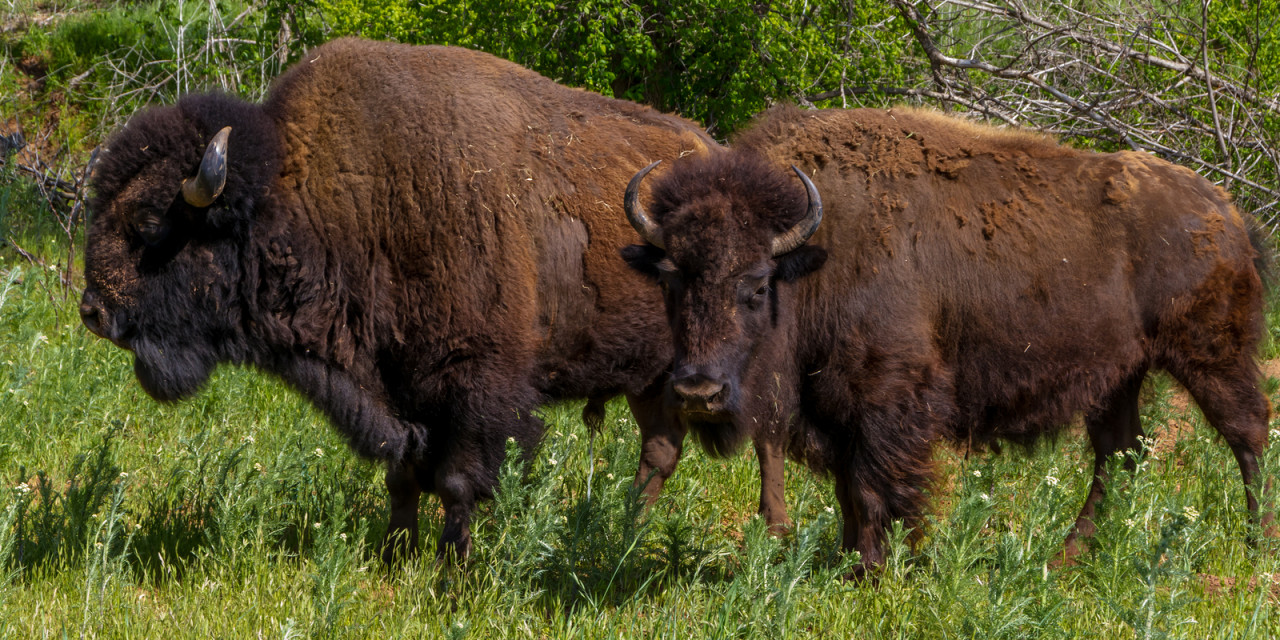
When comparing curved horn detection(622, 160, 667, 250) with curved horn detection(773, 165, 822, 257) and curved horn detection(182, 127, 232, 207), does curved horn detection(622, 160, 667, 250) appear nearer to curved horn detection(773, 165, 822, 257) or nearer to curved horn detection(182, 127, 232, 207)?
curved horn detection(773, 165, 822, 257)

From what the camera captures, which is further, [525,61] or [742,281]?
[525,61]

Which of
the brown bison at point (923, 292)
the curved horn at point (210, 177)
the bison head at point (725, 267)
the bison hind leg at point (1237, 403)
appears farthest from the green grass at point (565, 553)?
the curved horn at point (210, 177)

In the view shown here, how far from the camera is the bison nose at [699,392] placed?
13.0 feet

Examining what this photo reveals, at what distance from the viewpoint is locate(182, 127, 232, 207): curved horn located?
4586 mm

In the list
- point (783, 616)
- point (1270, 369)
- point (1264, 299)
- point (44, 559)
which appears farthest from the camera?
point (1270, 369)

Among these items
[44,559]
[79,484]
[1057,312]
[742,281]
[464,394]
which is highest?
[742,281]

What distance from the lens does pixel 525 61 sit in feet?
27.5

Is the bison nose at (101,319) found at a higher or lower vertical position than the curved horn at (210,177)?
lower

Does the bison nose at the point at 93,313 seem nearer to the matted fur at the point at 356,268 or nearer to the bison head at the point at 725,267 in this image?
the matted fur at the point at 356,268

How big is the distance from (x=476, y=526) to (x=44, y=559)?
5.81ft

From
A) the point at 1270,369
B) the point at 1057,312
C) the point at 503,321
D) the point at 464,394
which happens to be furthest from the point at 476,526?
the point at 1270,369

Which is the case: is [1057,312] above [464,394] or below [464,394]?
above

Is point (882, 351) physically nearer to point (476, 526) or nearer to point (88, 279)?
point (476, 526)

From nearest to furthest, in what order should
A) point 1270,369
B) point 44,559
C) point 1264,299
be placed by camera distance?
point 44,559
point 1264,299
point 1270,369
